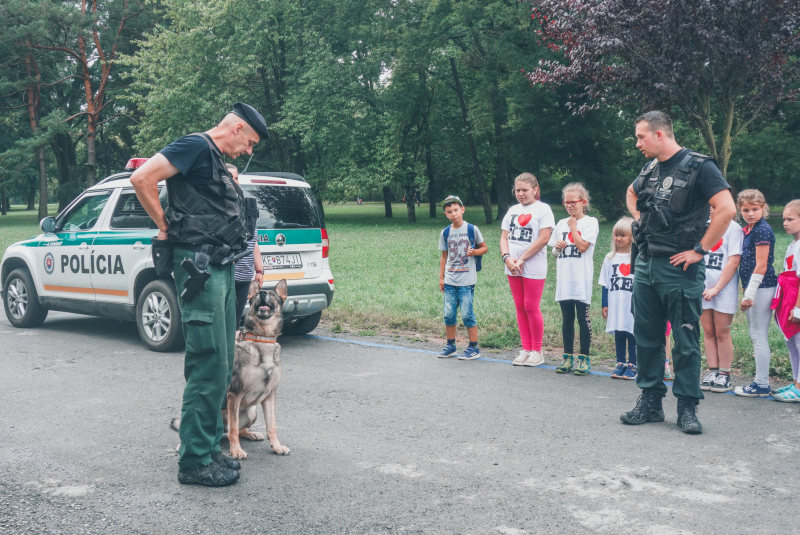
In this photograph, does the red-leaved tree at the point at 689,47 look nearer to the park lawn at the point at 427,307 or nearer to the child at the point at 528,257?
the park lawn at the point at 427,307

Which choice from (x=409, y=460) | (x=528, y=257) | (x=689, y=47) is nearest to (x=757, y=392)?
(x=528, y=257)

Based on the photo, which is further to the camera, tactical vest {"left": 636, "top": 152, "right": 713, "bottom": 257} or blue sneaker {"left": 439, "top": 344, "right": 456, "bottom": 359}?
blue sneaker {"left": 439, "top": 344, "right": 456, "bottom": 359}

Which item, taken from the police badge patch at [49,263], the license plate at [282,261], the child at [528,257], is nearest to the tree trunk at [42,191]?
the police badge patch at [49,263]

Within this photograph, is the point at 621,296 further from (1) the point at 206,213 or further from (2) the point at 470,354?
(1) the point at 206,213

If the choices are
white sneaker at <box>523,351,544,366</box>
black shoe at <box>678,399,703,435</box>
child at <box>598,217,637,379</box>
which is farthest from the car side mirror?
black shoe at <box>678,399,703,435</box>

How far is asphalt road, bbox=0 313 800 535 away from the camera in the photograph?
11.0 ft

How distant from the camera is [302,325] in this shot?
28.1ft

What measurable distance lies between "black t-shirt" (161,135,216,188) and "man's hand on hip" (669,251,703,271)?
3.11 m

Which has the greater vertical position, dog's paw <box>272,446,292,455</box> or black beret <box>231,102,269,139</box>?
black beret <box>231,102,269,139</box>

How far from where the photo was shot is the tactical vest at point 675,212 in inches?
185

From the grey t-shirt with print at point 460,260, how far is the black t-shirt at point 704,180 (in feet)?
8.50

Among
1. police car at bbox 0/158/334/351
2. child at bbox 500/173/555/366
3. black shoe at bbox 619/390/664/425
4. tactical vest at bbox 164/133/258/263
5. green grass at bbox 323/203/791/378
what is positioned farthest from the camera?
green grass at bbox 323/203/791/378

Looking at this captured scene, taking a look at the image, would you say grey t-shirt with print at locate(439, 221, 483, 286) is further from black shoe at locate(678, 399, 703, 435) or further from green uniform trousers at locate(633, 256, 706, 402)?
black shoe at locate(678, 399, 703, 435)

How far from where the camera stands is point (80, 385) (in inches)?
239
